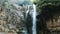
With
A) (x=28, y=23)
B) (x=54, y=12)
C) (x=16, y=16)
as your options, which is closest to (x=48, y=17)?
(x=54, y=12)

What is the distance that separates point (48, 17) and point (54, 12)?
0.25 meters

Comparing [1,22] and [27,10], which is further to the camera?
[27,10]

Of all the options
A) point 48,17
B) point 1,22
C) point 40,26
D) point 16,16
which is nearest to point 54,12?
point 48,17

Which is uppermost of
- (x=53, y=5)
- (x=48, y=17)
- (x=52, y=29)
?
(x=53, y=5)

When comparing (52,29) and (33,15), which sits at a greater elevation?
(33,15)

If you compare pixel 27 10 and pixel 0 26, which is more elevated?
pixel 27 10

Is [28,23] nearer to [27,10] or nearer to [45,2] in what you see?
[27,10]

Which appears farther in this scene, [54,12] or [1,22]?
[54,12]

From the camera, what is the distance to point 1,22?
4.82 m

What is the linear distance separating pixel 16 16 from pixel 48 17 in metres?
1.18


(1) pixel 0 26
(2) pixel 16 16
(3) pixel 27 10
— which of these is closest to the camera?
(1) pixel 0 26

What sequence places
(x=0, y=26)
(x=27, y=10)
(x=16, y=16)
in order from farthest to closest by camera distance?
1. (x=27, y=10)
2. (x=16, y=16)
3. (x=0, y=26)

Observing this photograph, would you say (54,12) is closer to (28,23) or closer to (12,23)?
(28,23)

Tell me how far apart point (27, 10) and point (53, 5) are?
0.84 metres
